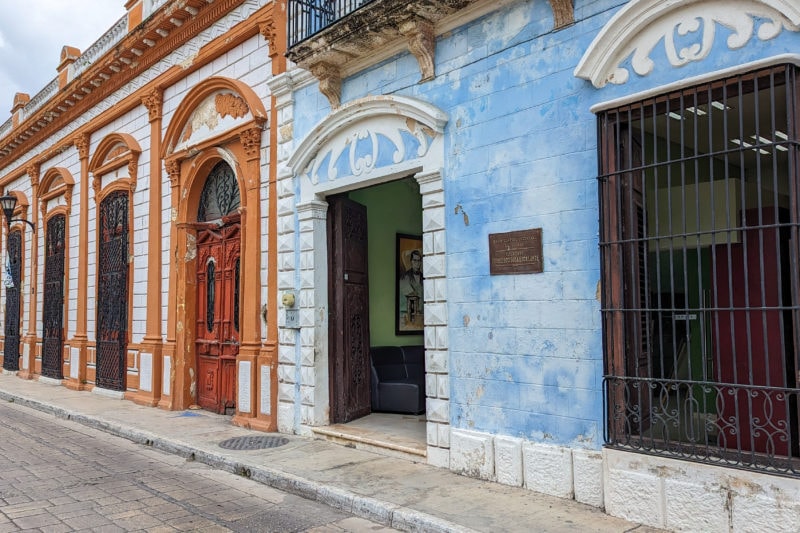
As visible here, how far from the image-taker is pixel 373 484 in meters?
5.74

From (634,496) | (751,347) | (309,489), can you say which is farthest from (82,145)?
(751,347)

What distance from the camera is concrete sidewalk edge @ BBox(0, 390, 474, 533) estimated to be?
15.7 ft

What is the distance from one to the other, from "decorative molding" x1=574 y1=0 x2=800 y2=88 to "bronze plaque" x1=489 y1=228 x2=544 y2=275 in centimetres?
137

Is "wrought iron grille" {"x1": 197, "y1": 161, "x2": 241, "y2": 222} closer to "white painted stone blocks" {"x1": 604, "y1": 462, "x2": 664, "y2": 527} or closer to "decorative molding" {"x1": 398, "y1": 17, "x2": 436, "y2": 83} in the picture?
"decorative molding" {"x1": 398, "y1": 17, "x2": 436, "y2": 83}

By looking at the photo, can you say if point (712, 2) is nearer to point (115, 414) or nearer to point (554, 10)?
point (554, 10)

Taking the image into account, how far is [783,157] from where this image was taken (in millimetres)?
6461

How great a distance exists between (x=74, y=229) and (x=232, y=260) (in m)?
6.84

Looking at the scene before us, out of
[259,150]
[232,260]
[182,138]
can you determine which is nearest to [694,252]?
[259,150]

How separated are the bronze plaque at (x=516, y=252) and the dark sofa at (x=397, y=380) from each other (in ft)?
10.5

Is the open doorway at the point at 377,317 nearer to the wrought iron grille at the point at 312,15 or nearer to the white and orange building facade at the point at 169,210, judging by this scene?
the white and orange building facade at the point at 169,210

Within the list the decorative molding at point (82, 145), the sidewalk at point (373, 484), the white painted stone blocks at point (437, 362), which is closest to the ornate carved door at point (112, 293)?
the decorative molding at point (82, 145)

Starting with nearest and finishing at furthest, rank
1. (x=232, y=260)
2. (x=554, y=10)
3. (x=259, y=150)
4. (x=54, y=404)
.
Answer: (x=554, y=10) → (x=259, y=150) → (x=232, y=260) → (x=54, y=404)

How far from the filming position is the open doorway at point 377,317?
7980mm

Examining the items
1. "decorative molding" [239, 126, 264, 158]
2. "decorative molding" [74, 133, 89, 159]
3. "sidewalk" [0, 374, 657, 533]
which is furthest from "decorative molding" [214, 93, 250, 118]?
"decorative molding" [74, 133, 89, 159]
